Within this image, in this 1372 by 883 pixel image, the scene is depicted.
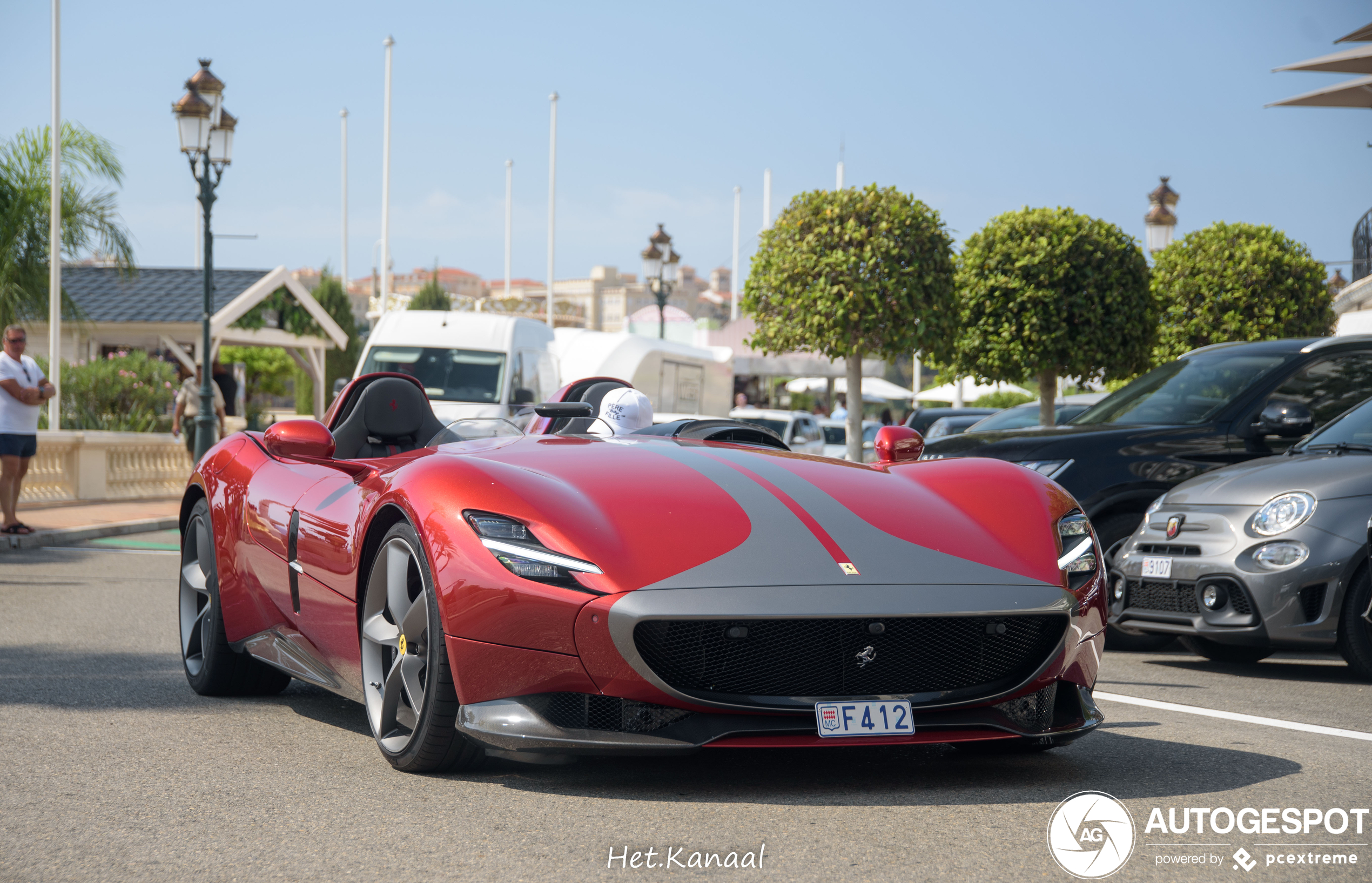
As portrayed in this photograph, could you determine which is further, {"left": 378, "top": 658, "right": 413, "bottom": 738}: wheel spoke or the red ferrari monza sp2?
{"left": 378, "top": 658, "right": 413, "bottom": 738}: wheel spoke

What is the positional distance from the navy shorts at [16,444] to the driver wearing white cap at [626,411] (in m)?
8.56

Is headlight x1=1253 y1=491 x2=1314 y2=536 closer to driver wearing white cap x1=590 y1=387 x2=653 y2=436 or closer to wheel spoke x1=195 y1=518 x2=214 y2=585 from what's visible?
driver wearing white cap x1=590 y1=387 x2=653 y2=436

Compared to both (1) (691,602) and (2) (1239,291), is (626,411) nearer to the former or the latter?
(1) (691,602)

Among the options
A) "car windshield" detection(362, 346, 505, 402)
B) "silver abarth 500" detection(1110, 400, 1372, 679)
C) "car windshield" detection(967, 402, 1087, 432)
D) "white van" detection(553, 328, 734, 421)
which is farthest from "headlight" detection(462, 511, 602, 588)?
"white van" detection(553, 328, 734, 421)

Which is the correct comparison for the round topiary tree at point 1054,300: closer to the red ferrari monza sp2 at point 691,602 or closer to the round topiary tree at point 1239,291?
the round topiary tree at point 1239,291

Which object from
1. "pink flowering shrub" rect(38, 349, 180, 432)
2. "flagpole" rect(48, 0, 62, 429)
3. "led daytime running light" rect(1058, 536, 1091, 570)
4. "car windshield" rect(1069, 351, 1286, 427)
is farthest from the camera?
"pink flowering shrub" rect(38, 349, 180, 432)

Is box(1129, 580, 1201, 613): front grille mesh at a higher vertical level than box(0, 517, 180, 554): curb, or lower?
higher

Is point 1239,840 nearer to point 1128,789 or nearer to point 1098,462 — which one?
point 1128,789

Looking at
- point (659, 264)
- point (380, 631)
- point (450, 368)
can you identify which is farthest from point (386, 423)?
point (659, 264)

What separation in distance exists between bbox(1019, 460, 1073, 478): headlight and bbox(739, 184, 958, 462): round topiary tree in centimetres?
876

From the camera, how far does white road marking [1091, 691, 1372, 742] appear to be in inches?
204

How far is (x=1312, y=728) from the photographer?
5.28 m

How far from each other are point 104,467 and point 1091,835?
17.5 metres

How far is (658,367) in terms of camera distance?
2391cm
